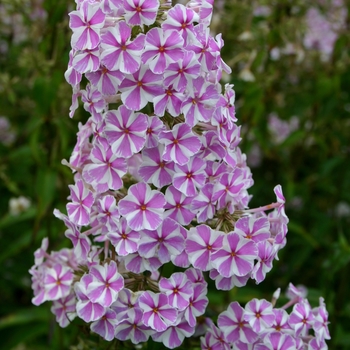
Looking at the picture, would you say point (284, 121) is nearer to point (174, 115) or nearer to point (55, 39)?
point (55, 39)

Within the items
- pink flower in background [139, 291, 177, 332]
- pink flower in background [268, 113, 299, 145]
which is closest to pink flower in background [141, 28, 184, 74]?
pink flower in background [139, 291, 177, 332]

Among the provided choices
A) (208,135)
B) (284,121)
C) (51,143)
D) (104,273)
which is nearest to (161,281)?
(104,273)

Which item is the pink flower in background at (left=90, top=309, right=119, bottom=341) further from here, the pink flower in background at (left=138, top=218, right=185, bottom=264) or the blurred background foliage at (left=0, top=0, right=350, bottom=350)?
the blurred background foliage at (left=0, top=0, right=350, bottom=350)

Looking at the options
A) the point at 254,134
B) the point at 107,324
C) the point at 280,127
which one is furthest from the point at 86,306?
the point at 280,127

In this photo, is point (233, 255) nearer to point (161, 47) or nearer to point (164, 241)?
point (164, 241)

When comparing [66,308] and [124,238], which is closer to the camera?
[124,238]

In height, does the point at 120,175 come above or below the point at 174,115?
below
